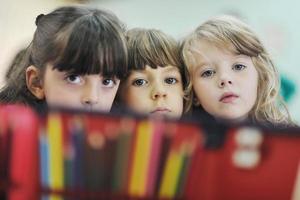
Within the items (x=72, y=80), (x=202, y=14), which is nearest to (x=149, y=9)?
(x=202, y=14)

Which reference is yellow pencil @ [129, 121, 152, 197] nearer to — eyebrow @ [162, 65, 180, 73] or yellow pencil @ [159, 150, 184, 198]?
yellow pencil @ [159, 150, 184, 198]

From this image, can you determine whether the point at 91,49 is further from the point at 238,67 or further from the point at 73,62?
the point at 238,67

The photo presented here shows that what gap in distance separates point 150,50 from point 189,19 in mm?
110

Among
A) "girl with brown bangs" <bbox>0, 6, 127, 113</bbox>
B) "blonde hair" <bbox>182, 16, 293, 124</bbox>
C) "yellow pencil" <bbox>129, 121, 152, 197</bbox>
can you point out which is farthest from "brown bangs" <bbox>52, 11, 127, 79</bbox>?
"yellow pencil" <bbox>129, 121, 152, 197</bbox>

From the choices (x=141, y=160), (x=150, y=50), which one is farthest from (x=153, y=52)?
(x=141, y=160)

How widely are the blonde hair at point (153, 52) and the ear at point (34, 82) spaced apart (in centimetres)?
13

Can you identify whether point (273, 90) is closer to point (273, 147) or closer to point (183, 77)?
point (183, 77)

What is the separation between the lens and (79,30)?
647 mm

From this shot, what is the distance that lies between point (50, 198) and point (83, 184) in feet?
0.11

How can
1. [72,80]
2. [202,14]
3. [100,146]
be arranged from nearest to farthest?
1. [100,146]
2. [72,80]
3. [202,14]

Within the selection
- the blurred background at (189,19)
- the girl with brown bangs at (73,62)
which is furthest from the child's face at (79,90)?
the blurred background at (189,19)

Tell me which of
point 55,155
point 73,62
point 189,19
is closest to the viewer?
point 55,155

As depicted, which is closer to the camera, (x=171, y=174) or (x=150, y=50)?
(x=171, y=174)

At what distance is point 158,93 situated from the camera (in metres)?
0.68
